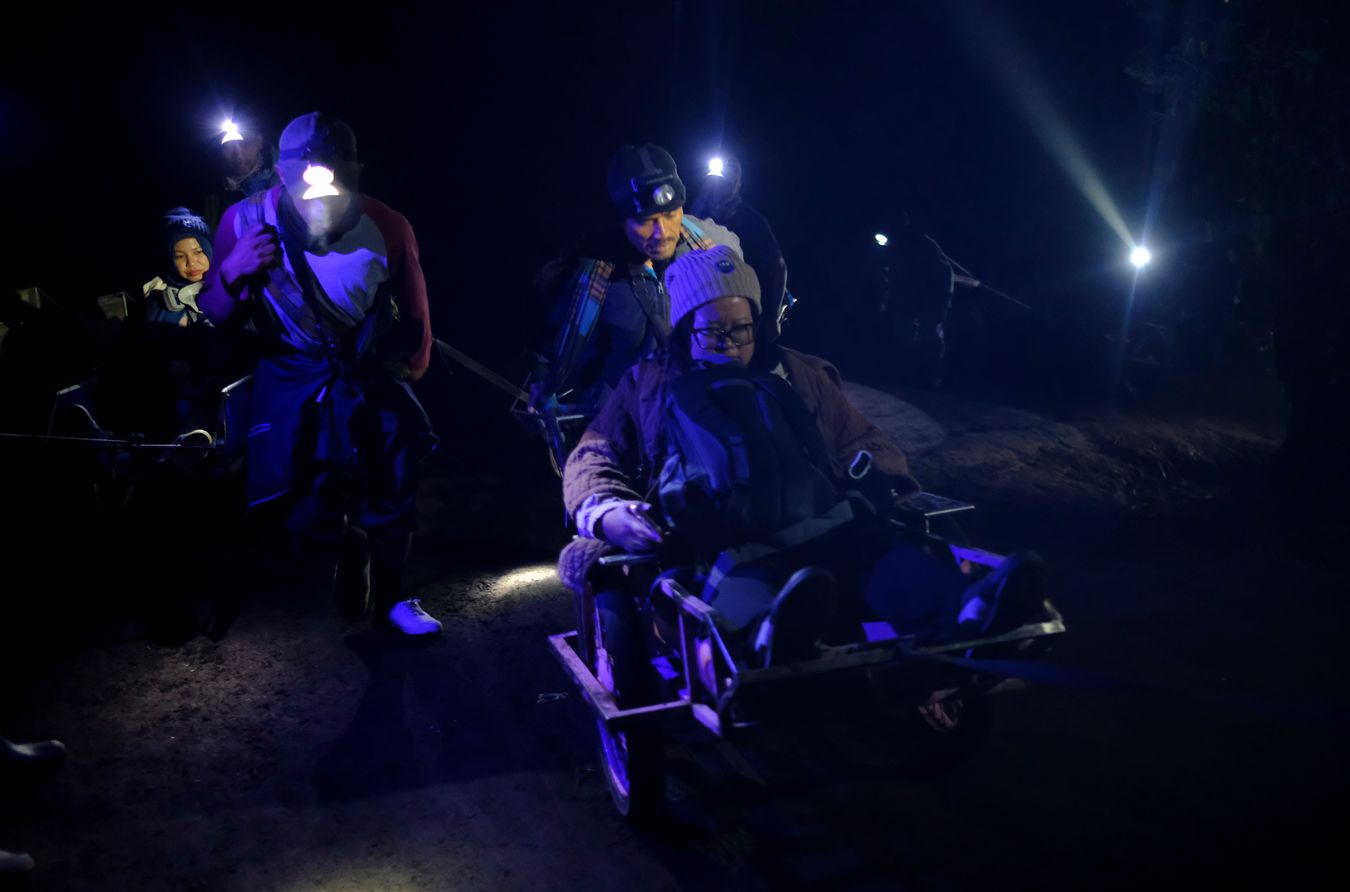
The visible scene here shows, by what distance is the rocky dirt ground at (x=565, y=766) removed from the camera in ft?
9.91

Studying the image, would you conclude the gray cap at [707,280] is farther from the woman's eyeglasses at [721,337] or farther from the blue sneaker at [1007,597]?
the blue sneaker at [1007,597]

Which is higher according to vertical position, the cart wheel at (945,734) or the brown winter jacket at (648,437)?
the brown winter jacket at (648,437)

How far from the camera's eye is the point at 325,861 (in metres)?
3.13

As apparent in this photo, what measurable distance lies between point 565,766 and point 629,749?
29.4 inches

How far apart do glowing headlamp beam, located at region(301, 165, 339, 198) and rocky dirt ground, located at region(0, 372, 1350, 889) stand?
2.44m

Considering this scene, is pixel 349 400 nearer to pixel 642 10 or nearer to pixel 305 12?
pixel 305 12

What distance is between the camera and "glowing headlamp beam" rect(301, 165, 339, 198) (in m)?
4.28

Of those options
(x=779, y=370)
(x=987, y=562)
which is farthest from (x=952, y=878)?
(x=779, y=370)

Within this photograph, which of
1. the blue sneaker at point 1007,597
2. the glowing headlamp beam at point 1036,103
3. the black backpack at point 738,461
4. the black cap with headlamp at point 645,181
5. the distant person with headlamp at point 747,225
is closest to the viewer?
the blue sneaker at point 1007,597

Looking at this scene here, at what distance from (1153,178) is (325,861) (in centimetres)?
1339

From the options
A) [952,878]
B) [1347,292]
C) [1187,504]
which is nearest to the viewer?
[952,878]

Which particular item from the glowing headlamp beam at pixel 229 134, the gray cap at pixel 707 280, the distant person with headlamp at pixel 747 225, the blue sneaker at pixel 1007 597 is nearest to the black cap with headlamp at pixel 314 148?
the gray cap at pixel 707 280

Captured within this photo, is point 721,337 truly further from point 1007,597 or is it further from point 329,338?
point 329,338

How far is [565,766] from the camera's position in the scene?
3.71 meters
